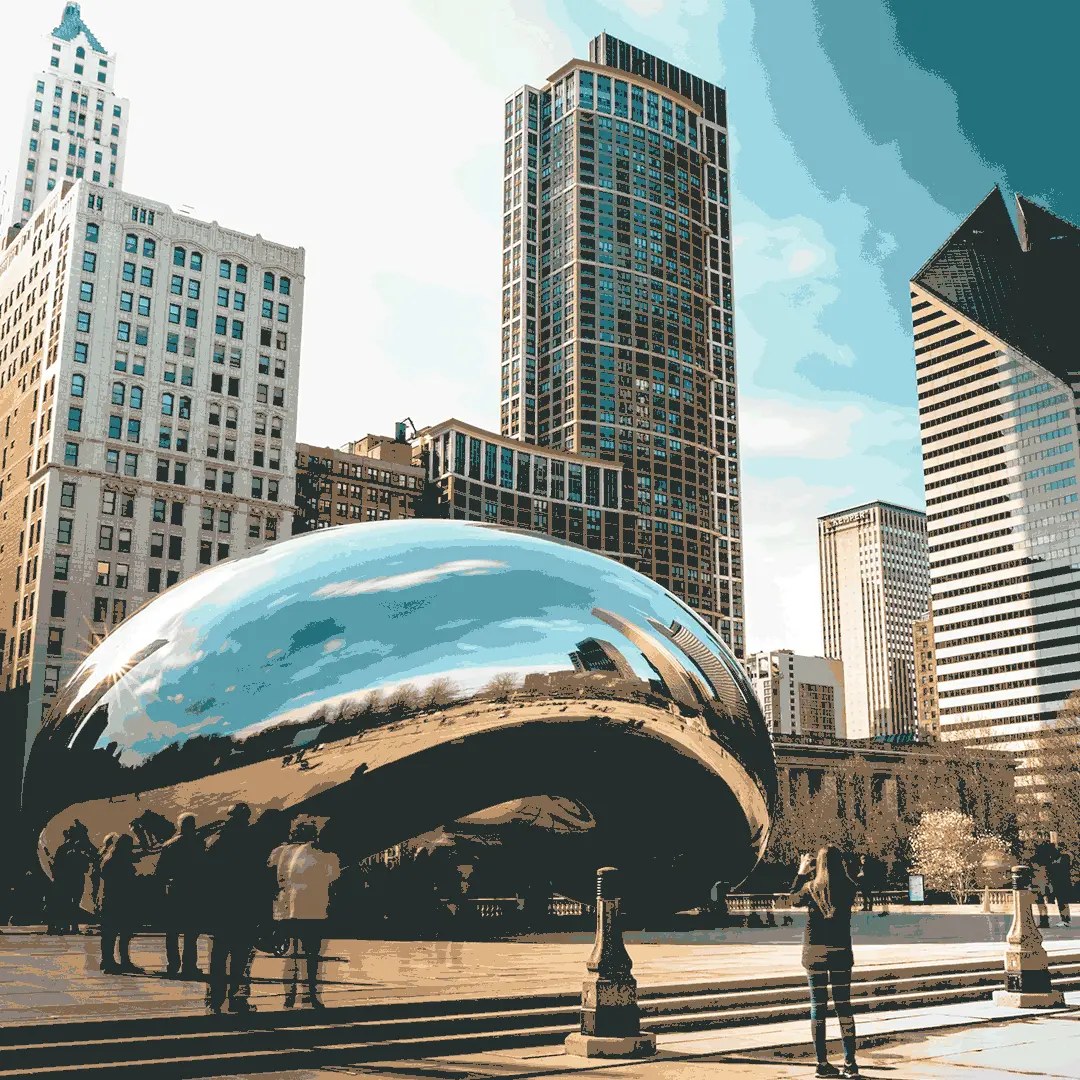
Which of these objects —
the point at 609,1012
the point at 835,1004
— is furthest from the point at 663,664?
the point at 609,1012

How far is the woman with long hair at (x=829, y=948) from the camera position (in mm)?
7812

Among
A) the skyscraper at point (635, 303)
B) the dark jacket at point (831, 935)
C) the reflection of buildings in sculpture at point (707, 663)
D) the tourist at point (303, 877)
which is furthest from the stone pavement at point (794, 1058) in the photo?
the skyscraper at point (635, 303)

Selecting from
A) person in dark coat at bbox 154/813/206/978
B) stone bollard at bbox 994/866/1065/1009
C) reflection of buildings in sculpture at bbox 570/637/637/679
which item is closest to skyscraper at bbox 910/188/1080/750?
stone bollard at bbox 994/866/1065/1009

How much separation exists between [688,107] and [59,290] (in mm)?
126411

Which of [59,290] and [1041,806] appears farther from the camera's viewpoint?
[59,290]

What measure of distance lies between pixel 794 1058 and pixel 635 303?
552 ft

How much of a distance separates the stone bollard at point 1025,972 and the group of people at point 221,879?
953 centimetres

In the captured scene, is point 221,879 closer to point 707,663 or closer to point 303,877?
point 303,877

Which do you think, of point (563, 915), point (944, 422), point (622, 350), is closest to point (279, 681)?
point (563, 915)

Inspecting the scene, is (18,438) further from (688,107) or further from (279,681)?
(688,107)

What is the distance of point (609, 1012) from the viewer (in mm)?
8523

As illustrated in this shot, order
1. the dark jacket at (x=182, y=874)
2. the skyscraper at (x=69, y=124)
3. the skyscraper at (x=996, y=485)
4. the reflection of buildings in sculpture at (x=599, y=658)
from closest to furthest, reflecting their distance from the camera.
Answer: the dark jacket at (x=182, y=874)
the reflection of buildings in sculpture at (x=599, y=658)
the skyscraper at (x=69, y=124)
the skyscraper at (x=996, y=485)

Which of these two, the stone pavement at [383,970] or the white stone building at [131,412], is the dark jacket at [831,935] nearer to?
the stone pavement at [383,970]

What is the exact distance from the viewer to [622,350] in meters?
170
